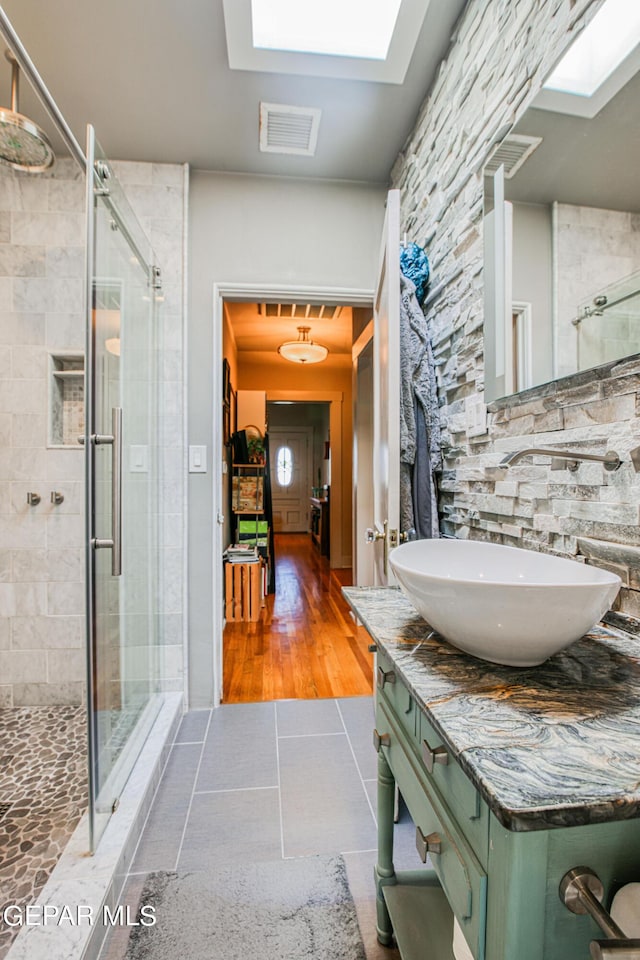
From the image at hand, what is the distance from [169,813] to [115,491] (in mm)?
1121

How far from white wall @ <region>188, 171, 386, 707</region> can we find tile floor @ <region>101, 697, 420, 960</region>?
1.21 ft

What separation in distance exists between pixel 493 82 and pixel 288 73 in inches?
31.3

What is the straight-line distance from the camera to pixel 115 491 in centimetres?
137

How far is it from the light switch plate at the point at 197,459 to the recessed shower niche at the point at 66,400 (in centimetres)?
55

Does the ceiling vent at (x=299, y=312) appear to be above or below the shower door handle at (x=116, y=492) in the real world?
above

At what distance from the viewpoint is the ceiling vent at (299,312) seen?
158 inches

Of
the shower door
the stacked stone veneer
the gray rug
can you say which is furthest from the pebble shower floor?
the stacked stone veneer

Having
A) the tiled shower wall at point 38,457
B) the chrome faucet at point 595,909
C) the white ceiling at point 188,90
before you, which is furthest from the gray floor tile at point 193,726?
the white ceiling at point 188,90

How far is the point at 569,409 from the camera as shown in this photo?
105 centimetres

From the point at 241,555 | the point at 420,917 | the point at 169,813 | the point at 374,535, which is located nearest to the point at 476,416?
the point at 374,535

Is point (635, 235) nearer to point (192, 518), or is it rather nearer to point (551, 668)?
point (551, 668)

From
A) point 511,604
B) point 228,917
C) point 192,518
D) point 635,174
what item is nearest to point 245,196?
point 192,518

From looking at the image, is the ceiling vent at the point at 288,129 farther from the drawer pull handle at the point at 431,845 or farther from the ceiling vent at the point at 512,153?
the drawer pull handle at the point at 431,845

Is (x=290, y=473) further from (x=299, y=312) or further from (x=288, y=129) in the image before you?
(x=288, y=129)
